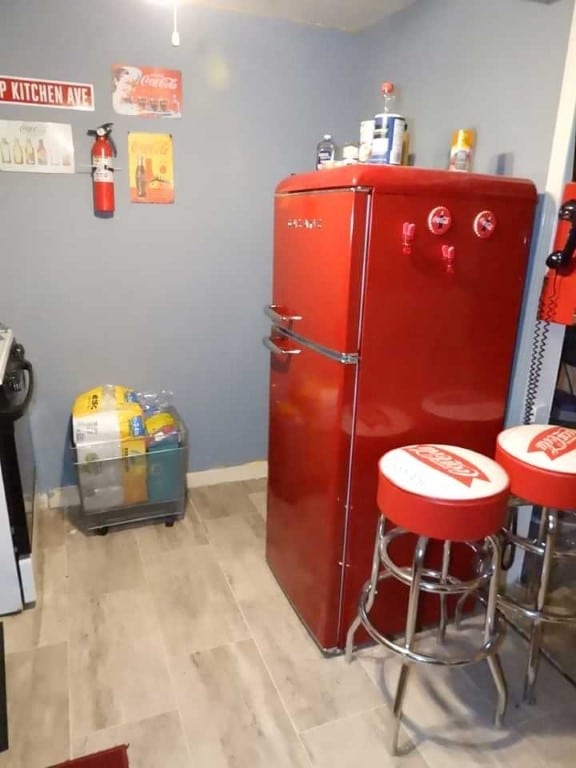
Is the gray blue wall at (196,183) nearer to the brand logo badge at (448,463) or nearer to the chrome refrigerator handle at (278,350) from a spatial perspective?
the chrome refrigerator handle at (278,350)

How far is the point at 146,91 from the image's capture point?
2268 millimetres

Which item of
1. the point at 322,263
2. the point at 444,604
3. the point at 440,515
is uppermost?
the point at 322,263

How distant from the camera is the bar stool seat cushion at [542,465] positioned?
1390 mm

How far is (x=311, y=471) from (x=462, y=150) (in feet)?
3.80

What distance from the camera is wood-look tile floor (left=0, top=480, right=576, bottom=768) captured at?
1.45 meters

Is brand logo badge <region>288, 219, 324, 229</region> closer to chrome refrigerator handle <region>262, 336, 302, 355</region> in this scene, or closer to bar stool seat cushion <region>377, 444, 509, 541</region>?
chrome refrigerator handle <region>262, 336, 302, 355</region>

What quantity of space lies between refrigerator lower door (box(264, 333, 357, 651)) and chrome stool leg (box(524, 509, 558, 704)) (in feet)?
1.79

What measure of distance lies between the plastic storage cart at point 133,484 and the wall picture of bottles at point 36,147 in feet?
3.70

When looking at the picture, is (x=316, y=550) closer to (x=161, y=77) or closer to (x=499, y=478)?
(x=499, y=478)

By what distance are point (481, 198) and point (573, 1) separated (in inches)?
23.9

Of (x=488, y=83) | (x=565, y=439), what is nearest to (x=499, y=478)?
(x=565, y=439)

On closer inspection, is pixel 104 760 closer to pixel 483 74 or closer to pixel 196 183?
pixel 196 183

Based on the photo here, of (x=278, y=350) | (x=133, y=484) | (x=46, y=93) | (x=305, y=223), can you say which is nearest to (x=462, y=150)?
(x=305, y=223)

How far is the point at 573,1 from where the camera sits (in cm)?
153
